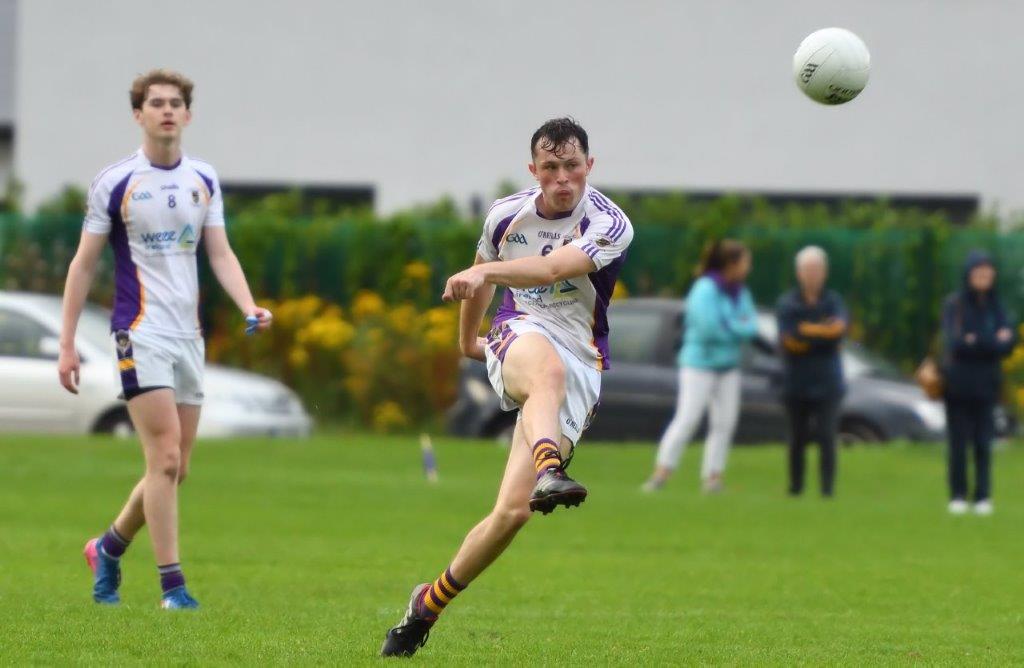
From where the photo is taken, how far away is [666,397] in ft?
68.1

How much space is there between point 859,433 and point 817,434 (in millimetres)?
4642

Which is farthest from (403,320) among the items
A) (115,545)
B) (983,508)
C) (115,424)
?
(115,545)

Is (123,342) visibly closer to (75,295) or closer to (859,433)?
(75,295)

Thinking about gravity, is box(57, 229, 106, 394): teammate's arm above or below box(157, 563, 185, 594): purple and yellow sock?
above

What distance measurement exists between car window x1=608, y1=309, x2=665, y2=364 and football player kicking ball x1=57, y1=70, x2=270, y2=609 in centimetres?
1246

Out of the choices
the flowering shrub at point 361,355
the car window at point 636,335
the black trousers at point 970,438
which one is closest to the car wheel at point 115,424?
the flowering shrub at point 361,355

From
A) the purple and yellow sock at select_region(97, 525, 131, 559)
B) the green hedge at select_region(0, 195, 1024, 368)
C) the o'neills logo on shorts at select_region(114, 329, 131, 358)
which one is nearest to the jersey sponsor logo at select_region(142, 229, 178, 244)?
Result: the o'neills logo on shorts at select_region(114, 329, 131, 358)

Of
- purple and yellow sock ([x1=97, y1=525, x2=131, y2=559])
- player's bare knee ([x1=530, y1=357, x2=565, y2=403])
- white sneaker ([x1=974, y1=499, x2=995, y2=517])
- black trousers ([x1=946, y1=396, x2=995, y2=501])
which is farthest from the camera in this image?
black trousers ([x1=946, y1=396, x2=995, y2=501])

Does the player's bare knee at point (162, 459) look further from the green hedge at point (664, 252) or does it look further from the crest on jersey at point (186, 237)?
the green hedge at point (664, 252)

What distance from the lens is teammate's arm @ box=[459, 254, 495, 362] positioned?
7.60m

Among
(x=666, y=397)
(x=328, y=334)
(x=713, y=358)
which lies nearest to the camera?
(x=713, y=358)

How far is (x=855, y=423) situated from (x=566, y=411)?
47.4ft

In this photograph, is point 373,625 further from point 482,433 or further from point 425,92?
point 425,92

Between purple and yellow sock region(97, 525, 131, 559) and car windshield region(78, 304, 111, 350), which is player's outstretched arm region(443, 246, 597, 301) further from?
car windshield region(78, 304, 111, 350)
